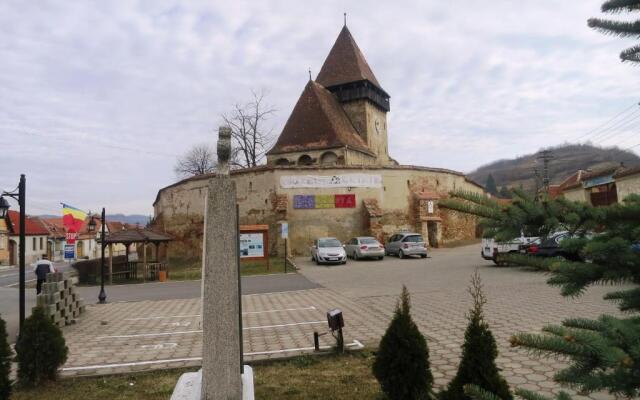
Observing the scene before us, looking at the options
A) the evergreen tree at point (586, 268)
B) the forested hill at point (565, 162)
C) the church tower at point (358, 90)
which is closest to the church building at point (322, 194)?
the church tower at point (358, 90)

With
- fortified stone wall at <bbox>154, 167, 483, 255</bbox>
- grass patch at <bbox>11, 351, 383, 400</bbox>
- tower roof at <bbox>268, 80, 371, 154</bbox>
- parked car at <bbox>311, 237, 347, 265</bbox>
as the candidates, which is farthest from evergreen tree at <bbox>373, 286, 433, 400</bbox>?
tower roof at <bbox>268, 80, 371, 154</bbox>

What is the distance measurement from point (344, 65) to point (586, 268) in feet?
137

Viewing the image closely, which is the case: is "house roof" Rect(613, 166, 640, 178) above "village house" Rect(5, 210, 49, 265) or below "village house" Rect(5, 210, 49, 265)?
above

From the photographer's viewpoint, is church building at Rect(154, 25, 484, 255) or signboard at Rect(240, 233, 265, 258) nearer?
signboard at Rect(240, 233, 265, 258)

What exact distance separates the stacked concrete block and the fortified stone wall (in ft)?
53.1

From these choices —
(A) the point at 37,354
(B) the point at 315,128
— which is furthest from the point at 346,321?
(B) the point at 315,128

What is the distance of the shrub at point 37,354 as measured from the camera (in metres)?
5.51

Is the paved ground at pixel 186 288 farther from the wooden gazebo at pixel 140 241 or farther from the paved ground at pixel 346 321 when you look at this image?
the wooden gazebo at pixel 140 241

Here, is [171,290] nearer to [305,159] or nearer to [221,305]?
[221,305]

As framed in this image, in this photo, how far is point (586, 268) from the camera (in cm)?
191

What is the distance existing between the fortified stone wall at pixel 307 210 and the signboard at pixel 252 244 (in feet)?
17.2

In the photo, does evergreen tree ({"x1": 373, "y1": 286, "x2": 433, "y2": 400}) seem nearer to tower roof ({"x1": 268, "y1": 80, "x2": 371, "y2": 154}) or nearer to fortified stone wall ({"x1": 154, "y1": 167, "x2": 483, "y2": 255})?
fortified stone wall ({"x1": 154, "y1": 167, "x2": 483, "y2": 255})

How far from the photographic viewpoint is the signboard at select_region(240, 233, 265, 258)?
67.7 feet

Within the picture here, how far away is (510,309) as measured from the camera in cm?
922
